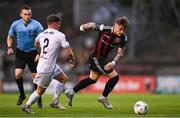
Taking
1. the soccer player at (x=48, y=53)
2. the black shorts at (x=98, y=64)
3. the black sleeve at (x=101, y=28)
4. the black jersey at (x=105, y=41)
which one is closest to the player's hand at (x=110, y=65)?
the black shorts at (x=98, y=64)

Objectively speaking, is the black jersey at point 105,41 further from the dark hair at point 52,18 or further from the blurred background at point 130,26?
the blurred background at point 130,26

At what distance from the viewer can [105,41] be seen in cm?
1736

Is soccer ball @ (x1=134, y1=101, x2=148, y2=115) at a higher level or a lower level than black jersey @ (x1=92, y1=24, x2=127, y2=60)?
lower

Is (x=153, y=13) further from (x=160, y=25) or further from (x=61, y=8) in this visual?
(x=61, y=8)

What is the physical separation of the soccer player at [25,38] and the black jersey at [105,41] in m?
1.63

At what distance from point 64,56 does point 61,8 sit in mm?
7904

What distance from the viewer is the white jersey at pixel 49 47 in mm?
15555

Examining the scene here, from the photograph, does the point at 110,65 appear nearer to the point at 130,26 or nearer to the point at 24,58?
the point at 24,58

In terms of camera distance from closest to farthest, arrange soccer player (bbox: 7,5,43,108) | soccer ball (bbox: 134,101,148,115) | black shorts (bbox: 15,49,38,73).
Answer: soccer ball (bbox: 134,101,148,115)
soccer player (bbox: 7,5,43,108)
black shorts (bbox: 15,49,38,73)

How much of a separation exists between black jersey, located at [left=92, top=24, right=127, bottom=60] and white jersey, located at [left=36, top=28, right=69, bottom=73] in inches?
70.2

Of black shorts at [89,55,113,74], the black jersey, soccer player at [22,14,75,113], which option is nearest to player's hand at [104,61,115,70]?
black shorts at [89,55,113,74]

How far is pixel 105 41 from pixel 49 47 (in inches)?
87.6

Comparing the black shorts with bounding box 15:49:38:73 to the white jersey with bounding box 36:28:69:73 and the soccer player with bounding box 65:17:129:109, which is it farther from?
the white jersey with bounding box 36:28:69:73

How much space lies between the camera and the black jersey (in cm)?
1717
